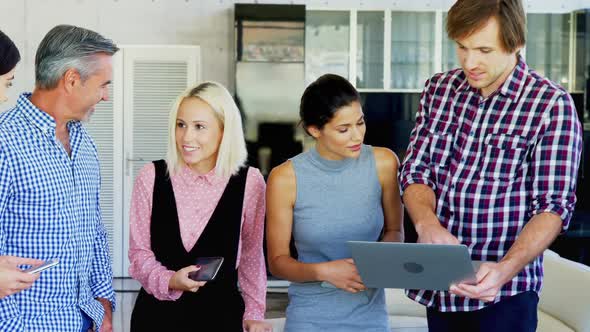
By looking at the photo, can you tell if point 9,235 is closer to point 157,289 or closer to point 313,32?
point 157,289

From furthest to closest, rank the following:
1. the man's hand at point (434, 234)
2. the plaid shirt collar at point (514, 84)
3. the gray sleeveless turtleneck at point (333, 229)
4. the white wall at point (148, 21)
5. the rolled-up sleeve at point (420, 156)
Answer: the white wall at point (148, 21), the gray sleeveless turtleneck at point (333, 229), the rolled-up sleeve at point (420, 156), the plaid shirt collar at point (514, 84), the man's hand at point (434, 234)

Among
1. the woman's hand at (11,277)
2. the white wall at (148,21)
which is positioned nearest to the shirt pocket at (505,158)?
the woman's hand at (11,277)

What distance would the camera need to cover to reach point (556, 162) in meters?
2.28

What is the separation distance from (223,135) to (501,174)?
0.85 meters

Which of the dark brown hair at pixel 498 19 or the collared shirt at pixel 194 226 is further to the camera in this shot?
the collared shirt at pixel 194 226

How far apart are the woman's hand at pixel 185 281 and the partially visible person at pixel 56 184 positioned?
24cm

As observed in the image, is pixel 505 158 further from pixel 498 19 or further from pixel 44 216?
pixel 44 216

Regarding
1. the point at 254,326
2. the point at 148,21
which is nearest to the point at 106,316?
the point at 254,326

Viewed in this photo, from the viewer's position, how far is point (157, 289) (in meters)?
2.54

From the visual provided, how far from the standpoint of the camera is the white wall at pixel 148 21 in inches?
358

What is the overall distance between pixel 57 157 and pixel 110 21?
7.08 meters

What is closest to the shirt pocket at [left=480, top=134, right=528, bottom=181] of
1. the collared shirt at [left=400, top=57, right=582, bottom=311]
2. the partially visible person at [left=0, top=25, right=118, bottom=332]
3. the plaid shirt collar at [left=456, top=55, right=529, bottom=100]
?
the collared shirt at [left=400, top=57, right=582, bottom=311]

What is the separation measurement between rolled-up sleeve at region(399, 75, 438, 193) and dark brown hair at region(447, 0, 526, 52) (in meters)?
0.29

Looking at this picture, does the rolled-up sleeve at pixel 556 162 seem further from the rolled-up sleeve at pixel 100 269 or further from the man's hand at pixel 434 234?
the rolled-up sleeve at pixel 100 269
